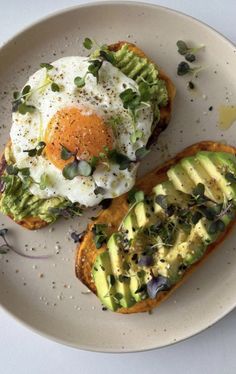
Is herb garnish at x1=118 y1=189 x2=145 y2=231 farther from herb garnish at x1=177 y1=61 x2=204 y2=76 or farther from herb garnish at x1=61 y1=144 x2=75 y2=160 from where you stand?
herb garnish at x1=177 y1=61 x2=204 y2=76

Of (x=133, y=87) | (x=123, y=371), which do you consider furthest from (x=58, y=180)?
A: (x=123, y=371)

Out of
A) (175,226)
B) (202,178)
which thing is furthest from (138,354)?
(202,178)

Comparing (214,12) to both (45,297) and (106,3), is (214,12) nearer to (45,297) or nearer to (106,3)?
(106,3)

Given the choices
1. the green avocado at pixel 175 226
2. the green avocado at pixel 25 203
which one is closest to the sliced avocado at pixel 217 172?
the green avocado at pixel 175 226

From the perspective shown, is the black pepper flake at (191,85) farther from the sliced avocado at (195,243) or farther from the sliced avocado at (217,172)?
the sliced avocado at (195,243)

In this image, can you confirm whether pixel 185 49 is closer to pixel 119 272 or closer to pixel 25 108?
pixel 25 108
